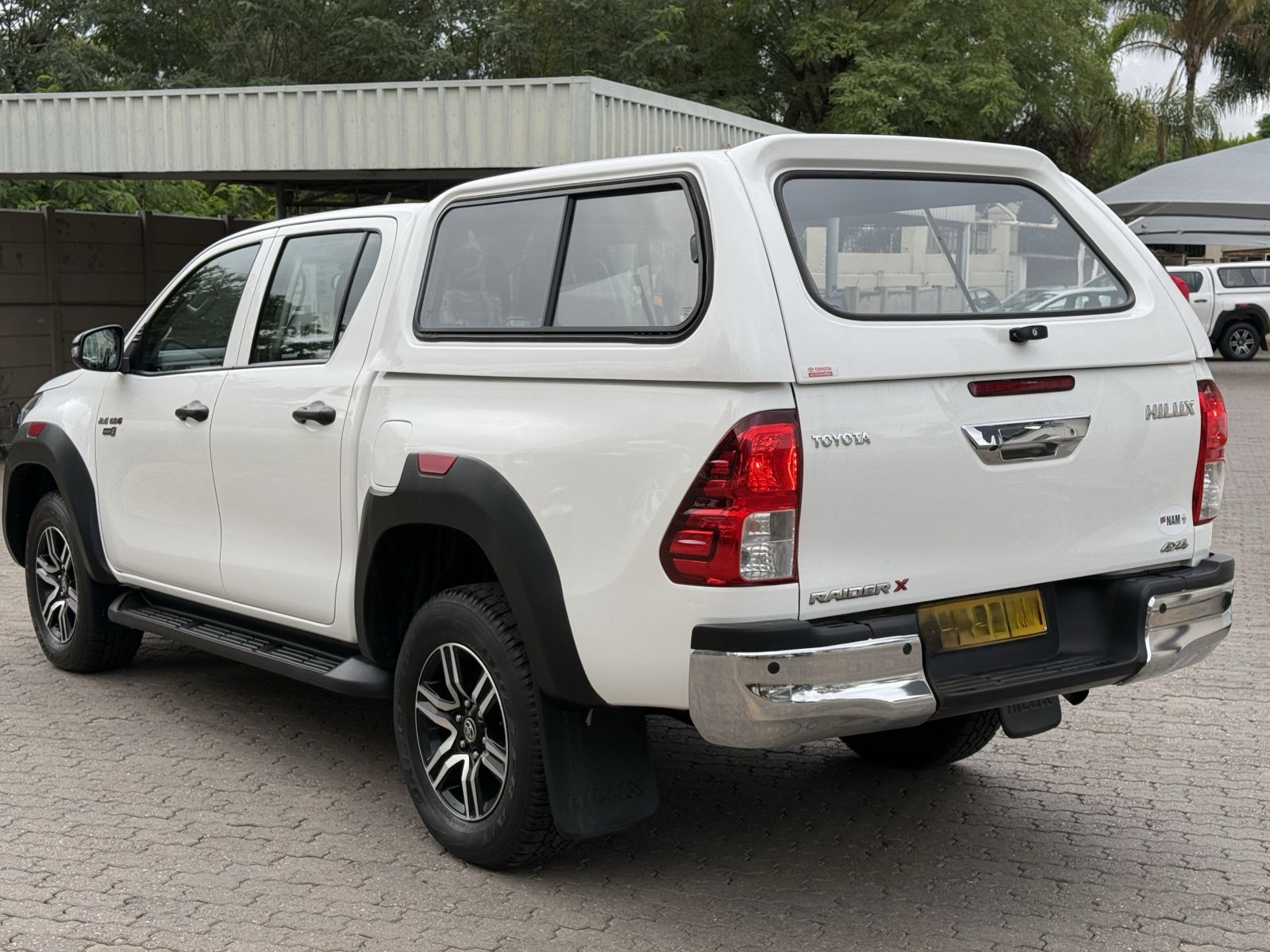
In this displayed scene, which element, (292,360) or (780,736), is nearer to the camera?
(780,736)

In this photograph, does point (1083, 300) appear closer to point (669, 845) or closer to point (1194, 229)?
point (669, 845)

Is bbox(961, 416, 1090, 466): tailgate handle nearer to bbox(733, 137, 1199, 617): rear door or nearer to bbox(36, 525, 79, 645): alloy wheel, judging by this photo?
bbox(733, 137, 1199, 617): rear door

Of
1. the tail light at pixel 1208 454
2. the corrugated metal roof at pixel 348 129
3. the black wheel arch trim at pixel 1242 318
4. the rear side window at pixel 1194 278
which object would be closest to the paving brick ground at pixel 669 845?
the tail light at pixel 1208 454

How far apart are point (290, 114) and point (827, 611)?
1046cm

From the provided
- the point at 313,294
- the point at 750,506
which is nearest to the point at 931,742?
the point at 750,506

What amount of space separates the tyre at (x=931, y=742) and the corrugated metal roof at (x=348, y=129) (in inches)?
288

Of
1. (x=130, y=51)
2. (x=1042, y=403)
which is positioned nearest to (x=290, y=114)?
(x=1042, y=403)

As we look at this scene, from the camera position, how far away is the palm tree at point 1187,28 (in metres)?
47.6

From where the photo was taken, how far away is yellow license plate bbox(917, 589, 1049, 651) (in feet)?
12.3

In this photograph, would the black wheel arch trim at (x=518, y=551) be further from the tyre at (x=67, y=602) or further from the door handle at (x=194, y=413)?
the tyre at (x=67, y=602)

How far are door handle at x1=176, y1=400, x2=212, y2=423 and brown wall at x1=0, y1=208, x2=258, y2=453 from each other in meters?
8.98

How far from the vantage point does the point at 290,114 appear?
12.8 m

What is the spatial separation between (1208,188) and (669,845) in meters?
23.2

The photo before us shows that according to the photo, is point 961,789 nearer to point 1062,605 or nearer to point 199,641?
point 1062,605
